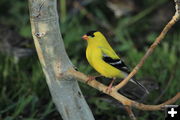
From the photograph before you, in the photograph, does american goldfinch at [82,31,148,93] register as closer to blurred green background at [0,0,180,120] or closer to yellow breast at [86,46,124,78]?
yellow breast at [86,46,124,78]

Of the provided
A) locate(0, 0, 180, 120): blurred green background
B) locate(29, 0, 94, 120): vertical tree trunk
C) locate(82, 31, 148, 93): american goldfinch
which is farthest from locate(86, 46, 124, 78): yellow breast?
locate(0, 0, 180, 120): blurred green background

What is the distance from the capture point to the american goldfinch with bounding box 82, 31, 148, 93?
287 centimetres

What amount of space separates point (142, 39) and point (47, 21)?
11.0ft

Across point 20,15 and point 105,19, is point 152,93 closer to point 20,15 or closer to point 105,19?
point 105,19

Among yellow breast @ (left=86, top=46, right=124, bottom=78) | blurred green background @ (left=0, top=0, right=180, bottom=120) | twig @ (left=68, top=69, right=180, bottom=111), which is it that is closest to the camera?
twig @ (left=68, top=69, right=180, bottom=111)

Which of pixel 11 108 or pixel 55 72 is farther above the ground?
pixel 55 72

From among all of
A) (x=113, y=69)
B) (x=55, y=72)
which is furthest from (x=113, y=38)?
(x=55, y=72)

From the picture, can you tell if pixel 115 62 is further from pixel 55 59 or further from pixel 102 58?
pixel 55 59

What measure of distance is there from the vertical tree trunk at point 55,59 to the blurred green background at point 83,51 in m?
0.56

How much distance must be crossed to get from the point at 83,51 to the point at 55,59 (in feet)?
8.41

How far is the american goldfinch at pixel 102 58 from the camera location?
287 centimetres

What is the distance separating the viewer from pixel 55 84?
2.71 m

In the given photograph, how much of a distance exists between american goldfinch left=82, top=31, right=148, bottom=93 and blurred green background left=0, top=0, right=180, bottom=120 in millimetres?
425

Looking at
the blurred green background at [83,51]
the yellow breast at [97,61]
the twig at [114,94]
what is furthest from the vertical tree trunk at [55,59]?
the blurred green background at [83,51]
